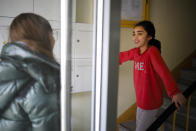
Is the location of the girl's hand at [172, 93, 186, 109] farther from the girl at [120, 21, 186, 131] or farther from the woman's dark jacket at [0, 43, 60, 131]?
the woman's dark jacket at [0, 43, 60, 131]

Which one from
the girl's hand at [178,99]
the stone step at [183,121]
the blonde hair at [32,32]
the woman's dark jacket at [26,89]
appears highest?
the blonde hair at [32,32]

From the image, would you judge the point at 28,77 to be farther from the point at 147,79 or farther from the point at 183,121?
the point at 183,121

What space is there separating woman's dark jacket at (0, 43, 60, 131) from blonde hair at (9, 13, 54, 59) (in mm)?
18

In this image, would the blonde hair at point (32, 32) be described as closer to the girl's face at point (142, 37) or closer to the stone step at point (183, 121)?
the girl's face at point (142, 37)

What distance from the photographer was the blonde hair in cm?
51

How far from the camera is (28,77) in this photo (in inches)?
20.0

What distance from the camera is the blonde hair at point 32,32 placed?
506 millimetres

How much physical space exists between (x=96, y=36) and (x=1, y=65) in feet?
0.95

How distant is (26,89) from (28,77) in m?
0.04

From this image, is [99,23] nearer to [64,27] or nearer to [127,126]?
[64,27]

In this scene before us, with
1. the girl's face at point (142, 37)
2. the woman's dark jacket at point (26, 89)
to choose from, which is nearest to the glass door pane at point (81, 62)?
the woman's dark jacket at point (26, 89)

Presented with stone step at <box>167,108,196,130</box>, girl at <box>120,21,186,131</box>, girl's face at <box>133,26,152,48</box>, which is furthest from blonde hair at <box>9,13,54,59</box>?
stone step at <box>167,108,196,130</box>

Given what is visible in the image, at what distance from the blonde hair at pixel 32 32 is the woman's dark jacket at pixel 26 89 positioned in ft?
0.06

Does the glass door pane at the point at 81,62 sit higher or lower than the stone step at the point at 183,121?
higher
